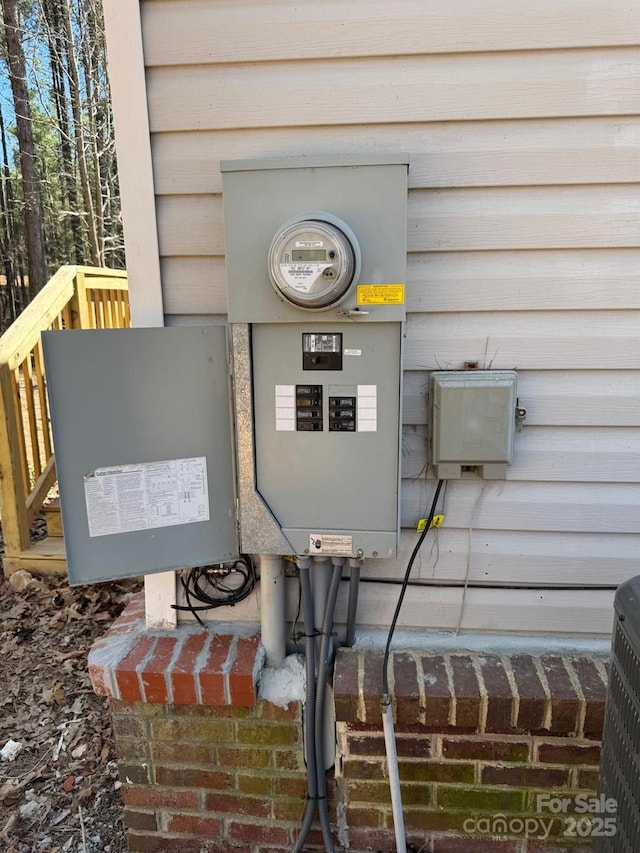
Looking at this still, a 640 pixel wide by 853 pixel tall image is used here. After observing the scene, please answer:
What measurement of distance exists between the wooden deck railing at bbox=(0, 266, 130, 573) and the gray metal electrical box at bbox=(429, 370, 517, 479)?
2.61 m

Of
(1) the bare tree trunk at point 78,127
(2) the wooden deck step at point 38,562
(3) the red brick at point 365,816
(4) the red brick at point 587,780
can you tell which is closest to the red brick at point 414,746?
(3) the red brick at point 365,816

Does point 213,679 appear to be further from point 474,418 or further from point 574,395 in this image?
point 574,395

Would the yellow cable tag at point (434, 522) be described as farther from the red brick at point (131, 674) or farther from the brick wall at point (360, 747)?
the red brick at point (131, 674)

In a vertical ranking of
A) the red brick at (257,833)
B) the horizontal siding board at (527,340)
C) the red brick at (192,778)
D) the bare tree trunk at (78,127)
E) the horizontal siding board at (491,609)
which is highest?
the bare tree trunk at (78,127)

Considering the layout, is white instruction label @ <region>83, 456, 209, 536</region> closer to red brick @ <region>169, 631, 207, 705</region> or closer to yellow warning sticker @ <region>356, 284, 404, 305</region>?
red brick @ <region>169, 631, 207, 705</region>

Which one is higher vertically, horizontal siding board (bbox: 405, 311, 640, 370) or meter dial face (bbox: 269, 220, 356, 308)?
meter dial face (bbox: 269, 220, 356, 308)

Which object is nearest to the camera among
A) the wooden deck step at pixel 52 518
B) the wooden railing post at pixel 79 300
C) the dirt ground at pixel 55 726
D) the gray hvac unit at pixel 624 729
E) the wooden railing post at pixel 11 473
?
the gray hvac unit at pixel 624 729

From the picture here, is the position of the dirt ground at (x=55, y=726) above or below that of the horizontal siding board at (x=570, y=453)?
below

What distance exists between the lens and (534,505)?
1.67 metres

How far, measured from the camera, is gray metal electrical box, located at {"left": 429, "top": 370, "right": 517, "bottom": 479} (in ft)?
4.98

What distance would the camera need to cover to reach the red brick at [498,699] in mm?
1569

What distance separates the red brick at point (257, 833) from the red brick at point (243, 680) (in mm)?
432

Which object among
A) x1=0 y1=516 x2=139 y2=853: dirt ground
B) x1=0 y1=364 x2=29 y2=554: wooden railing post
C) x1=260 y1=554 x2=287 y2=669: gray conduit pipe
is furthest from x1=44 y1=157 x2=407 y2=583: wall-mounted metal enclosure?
x1=0 y1=364 x2=29 y2=554: wooden railing post

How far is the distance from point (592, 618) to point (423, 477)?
674 millimetres
